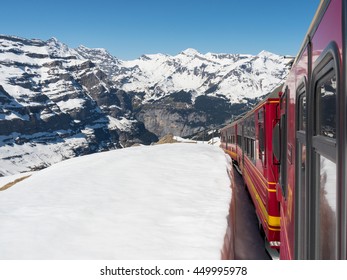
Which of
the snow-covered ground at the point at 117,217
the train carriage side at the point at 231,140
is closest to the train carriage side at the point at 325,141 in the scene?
the snow-covered ground at the point at 117,217

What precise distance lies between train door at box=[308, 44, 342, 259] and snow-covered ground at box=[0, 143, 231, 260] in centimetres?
249

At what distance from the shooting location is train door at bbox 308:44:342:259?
2.24 m

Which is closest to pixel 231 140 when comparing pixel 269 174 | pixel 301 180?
pixel 269 174

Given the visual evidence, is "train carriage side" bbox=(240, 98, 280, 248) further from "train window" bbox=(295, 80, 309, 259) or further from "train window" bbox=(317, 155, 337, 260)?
"train window" bbox=(317, 155, 337, 260)

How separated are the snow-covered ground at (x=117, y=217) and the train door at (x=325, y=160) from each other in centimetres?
249

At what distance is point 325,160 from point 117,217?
4.87 m

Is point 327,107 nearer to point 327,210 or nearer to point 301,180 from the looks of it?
point 327,210

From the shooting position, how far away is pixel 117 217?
6875 millimetres

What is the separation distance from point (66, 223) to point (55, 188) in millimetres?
3231

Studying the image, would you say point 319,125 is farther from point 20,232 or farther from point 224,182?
point 224,182

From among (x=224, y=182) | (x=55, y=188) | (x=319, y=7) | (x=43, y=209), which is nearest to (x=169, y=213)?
(x=43, y=209)

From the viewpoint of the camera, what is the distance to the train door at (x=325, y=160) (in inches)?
88.0

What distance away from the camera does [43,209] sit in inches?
289

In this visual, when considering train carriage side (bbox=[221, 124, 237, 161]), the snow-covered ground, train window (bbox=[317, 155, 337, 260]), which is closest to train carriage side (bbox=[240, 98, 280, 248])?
the snow-covered ground
